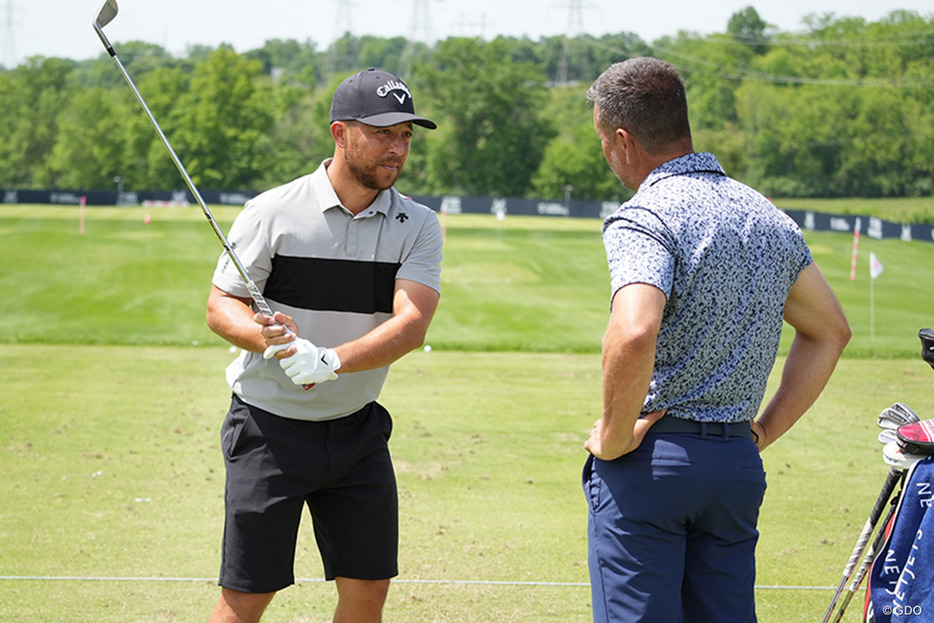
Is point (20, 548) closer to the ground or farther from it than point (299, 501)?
closer to the ground

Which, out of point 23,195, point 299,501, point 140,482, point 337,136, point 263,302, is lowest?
point 23,195

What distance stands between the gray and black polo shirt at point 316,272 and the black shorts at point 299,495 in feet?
0.25

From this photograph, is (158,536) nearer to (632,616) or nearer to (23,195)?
(632,616)

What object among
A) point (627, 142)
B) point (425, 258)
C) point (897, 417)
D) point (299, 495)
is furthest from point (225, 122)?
point (627, 142)

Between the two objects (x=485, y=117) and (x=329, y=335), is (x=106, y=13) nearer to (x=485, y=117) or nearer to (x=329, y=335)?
(x=329, y=335)

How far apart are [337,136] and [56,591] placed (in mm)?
2653

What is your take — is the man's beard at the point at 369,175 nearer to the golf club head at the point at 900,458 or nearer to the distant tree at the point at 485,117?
the golf club head at the point at 900,458

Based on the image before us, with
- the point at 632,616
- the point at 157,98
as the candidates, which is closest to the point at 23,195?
the point at 157,98

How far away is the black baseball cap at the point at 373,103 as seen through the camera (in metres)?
3.53

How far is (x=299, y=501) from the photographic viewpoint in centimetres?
363

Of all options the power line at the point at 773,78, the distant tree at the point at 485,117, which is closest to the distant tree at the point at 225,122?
the distant tree at the point at 485,117

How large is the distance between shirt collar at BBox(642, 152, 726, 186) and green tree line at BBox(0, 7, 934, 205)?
251 feet

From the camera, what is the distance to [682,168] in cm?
286

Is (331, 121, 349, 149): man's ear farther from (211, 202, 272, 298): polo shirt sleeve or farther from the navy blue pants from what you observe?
the navy blue pants
